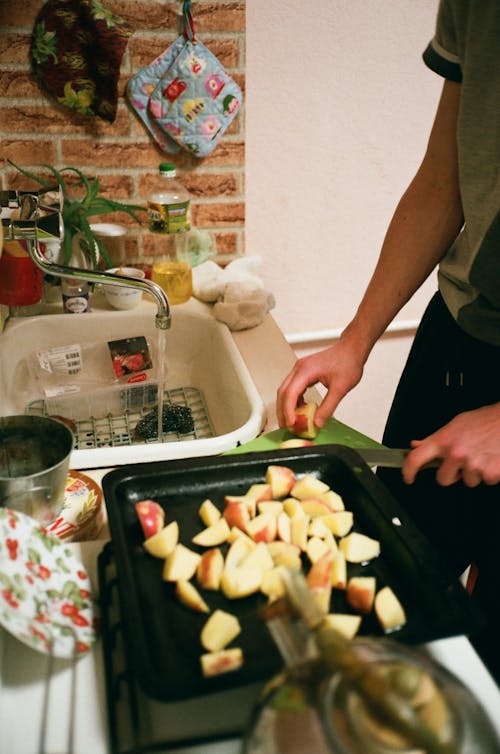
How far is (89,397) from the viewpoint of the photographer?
4.26ft

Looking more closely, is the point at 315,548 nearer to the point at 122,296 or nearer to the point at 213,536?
the point at 213,536

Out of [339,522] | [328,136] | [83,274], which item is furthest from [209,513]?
[328,136]

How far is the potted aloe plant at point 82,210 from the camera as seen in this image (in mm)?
1384

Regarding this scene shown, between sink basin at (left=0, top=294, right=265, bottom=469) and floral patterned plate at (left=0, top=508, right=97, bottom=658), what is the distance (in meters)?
0.54

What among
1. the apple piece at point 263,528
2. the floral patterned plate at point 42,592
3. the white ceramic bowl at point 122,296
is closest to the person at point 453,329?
the apple piece at point 263,528

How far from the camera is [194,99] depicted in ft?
4.68

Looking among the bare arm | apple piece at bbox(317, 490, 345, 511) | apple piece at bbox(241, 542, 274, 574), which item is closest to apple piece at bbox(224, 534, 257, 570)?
apple piece at bbox(241, 542, 274, 574)

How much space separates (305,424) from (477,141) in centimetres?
48

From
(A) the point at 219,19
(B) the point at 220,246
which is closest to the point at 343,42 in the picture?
(A) the point at 219,19

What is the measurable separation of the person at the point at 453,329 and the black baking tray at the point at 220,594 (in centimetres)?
11

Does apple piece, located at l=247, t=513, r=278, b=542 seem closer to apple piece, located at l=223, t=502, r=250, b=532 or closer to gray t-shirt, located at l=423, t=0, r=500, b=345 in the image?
apple piece, located at l=223, t=502, r=250, b=532

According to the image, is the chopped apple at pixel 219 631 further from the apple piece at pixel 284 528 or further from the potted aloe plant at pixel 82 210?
the potted aloe plant at pixel 82 210

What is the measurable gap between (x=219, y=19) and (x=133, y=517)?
3.83 feet

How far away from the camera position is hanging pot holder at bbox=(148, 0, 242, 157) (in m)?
1.38
